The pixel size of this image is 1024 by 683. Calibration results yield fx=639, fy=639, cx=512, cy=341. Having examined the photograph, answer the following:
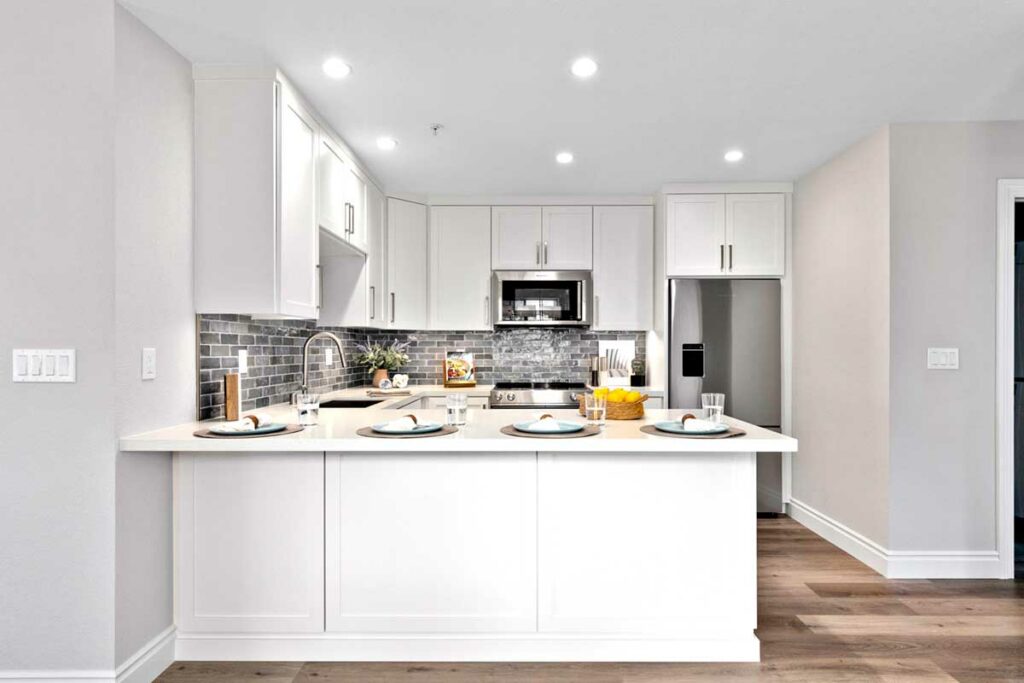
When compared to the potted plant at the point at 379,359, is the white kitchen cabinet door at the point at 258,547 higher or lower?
lower

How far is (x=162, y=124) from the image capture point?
235 centimetres

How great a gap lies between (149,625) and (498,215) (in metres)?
3.44

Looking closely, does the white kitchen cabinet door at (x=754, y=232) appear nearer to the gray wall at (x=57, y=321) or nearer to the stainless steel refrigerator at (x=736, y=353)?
the stainless steel refrigerator at (x=736, y=353)

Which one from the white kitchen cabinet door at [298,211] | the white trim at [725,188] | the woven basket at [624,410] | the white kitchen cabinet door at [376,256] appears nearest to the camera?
the white kitchen cabinet door at [298,211]

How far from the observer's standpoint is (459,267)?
4840 millimetres

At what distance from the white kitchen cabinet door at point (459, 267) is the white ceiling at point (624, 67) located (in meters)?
0.99

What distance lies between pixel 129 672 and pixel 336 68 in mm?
2314

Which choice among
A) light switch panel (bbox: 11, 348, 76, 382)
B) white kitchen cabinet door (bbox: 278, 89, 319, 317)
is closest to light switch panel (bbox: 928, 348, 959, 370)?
white kitchen cabinet door (bbox: 278, 89, 319, 317)

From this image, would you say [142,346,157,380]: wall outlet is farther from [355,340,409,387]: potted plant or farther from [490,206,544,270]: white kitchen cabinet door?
[490,206,544,270]: white kitchen cabinet door

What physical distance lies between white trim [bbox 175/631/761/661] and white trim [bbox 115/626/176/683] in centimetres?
6

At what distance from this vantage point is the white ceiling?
2178 millimetres

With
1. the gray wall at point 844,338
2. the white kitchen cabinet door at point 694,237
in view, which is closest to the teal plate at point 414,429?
the gray wall at point 844,338

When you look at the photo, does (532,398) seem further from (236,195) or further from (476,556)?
(236,195)

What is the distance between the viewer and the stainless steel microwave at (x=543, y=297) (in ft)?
15.7
